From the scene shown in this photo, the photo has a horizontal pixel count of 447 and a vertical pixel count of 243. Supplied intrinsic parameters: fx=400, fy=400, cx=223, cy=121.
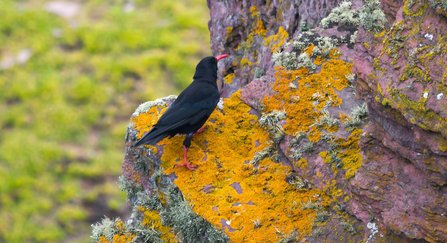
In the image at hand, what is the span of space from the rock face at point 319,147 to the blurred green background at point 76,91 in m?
4.52

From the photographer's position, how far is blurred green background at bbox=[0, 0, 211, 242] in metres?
9.12

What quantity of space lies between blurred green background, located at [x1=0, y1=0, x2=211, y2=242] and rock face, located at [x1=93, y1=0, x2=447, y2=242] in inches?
178

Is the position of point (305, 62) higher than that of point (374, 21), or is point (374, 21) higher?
point (305, 62)

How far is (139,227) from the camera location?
16.3ft

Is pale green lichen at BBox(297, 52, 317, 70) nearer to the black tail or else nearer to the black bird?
the black bird

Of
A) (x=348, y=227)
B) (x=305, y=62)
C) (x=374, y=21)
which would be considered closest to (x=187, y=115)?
(x=305, y=62)

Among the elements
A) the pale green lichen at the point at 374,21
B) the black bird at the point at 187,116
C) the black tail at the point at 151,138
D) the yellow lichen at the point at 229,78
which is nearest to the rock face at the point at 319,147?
the pale green lichen at the point at 374,21

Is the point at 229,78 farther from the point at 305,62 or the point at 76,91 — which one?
the point at 76,91

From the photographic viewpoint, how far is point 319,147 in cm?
447

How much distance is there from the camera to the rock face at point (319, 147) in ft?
10.9

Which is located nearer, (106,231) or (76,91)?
(106,231)

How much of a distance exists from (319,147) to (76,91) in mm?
8520

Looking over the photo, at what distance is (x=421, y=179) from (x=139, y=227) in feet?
10.6

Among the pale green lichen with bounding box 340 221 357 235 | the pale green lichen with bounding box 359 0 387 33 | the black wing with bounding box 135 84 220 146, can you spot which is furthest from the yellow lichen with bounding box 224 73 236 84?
the pale green lichen with bounding box 340 221 357 235
